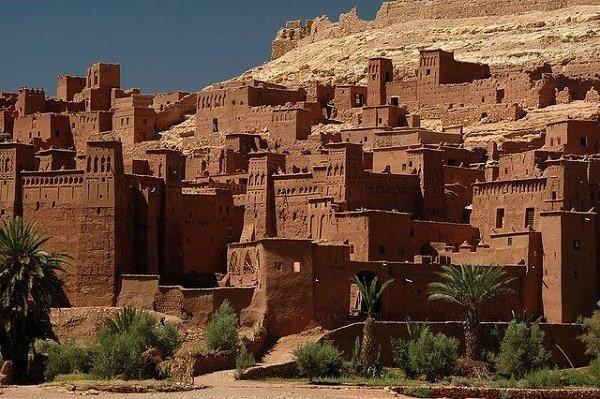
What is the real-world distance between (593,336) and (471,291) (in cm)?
390

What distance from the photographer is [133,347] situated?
50281 mm

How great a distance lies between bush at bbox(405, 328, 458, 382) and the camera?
170ft

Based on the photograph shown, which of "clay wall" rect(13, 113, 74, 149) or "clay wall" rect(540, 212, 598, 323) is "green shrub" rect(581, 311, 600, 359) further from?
"clay wall" rect(13, 113, 74, 149)

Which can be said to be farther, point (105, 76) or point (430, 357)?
point (105, 76)

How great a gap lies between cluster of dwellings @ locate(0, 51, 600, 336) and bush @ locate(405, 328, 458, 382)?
3.21 meters

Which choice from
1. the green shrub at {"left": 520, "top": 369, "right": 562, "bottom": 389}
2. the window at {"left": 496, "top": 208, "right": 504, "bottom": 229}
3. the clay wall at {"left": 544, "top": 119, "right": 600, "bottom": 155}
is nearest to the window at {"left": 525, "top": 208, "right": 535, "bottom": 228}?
the window at {"left": 496, "top": 208, "right": 504, "bottom": 229}

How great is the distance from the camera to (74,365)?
51.7 m

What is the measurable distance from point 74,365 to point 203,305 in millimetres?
4858

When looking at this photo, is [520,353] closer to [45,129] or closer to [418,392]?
[418,392]

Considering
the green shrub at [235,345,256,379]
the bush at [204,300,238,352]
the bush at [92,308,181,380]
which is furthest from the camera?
the bush at [204,300,238,352]

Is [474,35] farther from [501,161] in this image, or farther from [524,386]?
[524,386]

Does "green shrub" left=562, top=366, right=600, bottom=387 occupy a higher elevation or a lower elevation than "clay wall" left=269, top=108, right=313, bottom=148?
lower

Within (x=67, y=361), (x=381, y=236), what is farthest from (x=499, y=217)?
(x=67, y=361)

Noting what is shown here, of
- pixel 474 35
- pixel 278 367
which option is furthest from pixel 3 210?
pixel 474 35
